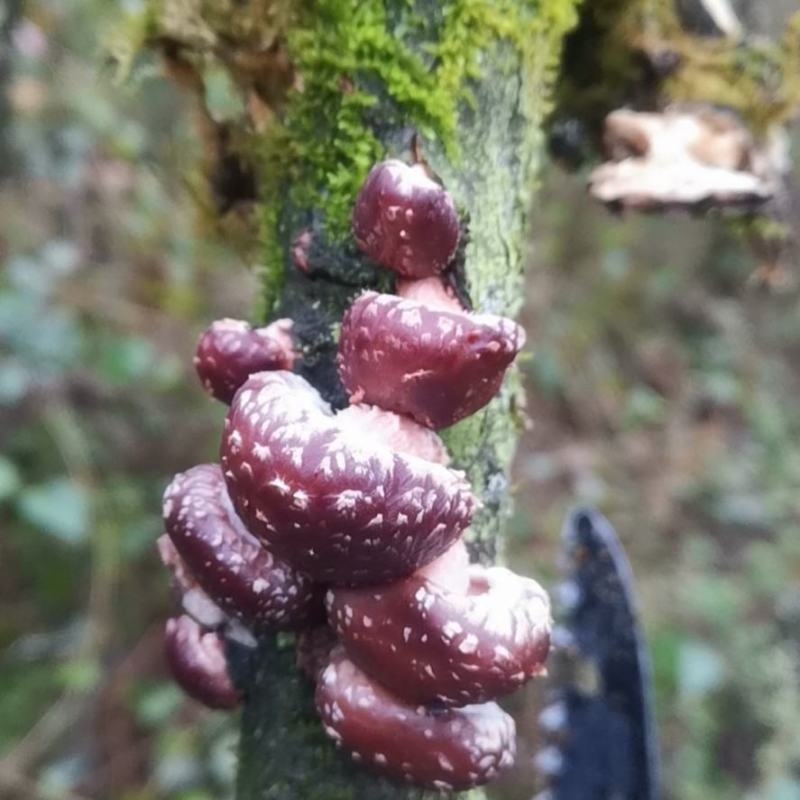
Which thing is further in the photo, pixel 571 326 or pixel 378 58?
pixel 571 326

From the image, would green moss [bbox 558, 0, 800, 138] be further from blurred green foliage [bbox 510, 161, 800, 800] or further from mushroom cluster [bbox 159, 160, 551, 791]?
blurred green foliage [bbox 510, 161, 800, 800]

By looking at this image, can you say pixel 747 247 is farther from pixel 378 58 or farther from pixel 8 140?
pixel 8 140

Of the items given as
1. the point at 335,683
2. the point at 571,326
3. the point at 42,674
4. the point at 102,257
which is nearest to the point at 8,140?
the point at 102,257

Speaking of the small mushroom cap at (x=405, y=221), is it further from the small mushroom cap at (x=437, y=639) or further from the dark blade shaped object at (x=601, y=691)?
the dark blade shaped object at (x=601, y=691)

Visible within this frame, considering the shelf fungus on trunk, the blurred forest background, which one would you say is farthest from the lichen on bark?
the blurred forest background

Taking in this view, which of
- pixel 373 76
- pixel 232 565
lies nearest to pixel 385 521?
pixel 232 565

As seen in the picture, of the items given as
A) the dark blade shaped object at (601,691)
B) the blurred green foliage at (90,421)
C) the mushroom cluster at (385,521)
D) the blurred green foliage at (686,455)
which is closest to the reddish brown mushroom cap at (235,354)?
the mushroom cluster at (385,521)

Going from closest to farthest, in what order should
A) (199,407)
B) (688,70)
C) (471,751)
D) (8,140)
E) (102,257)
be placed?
(471,751), (688,70), (8,140), (199,407), (102,257)

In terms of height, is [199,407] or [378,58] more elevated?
[378,58]
